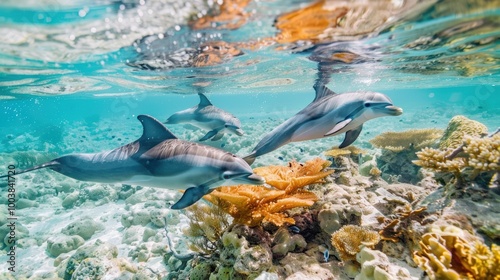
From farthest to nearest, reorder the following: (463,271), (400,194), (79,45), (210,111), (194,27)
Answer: (210,111) < (79,45) < (194,27) < (400,194) < (463,271)

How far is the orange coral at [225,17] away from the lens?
256 inches

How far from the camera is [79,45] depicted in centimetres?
960

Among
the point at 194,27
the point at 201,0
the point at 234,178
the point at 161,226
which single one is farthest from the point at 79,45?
the point at 234,178

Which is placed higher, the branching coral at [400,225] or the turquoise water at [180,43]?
the turquoise water at [180,43]

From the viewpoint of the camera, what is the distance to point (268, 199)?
4.73 m

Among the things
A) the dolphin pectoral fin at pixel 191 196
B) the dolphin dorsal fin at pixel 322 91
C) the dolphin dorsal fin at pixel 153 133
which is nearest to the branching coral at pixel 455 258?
the dolphin pectoral fin at pixel 191 196

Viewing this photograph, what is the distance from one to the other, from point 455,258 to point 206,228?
3.60 meters

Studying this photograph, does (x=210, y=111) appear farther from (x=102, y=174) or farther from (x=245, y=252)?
(x=245, y=252)

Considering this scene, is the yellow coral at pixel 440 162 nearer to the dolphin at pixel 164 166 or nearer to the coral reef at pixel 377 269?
the coral reef at pixel 377 269

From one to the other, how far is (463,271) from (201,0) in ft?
21.4

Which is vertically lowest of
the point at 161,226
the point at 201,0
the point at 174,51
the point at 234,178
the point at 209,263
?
the point at 161,226

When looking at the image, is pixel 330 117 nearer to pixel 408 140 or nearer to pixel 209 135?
pixel 209 135

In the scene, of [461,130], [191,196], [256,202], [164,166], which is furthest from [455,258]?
[461,130]

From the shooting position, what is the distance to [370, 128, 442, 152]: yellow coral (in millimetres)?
9672
